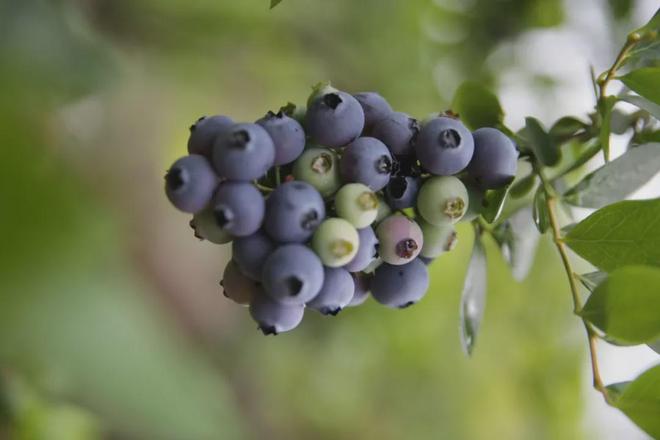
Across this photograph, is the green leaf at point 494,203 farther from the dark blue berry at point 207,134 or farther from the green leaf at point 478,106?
the dark blue berry at point 207,134

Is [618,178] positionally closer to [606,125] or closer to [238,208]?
[606,125]

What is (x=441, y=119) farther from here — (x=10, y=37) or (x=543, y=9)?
(x=10, y=37)

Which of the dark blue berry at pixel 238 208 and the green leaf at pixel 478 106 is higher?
the green leaf at pixel 478 106

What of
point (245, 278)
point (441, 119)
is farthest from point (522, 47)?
point (245, 278)

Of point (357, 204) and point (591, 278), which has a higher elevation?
point (357, 204)

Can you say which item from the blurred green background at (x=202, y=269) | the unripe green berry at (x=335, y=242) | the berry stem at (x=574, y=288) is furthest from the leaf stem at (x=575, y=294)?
the blurred green background at (x=202, y=269)

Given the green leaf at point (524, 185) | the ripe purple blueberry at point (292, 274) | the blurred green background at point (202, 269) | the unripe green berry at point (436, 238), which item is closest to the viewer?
the ripe purple blueberry at point (292, 274)

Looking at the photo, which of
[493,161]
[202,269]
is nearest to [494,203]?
[493,161]
